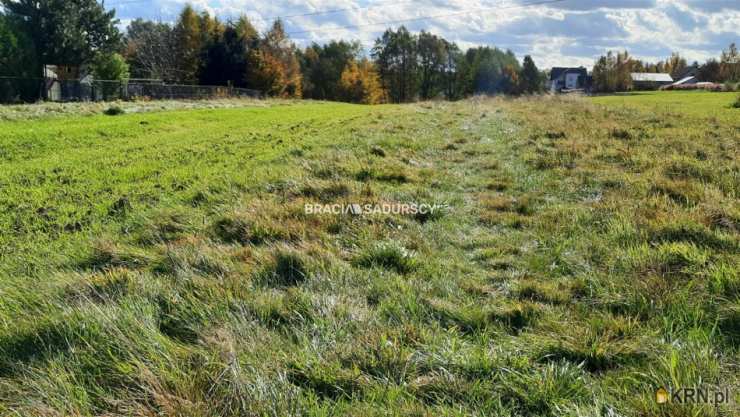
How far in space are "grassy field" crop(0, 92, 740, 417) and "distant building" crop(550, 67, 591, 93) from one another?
10661cm

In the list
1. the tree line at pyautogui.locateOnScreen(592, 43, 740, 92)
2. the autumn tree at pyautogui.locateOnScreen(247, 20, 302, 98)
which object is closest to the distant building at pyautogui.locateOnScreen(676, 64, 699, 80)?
the tree line at pyautogui.locateOnScreen(592, 43, 740, 92)

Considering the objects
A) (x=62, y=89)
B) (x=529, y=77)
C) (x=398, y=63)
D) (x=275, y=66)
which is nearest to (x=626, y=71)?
(x=529, y=77)

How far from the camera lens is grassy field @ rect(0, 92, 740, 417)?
6.89 ft

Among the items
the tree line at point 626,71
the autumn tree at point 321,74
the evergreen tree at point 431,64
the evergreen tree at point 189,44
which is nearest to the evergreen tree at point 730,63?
the tree line at point 626,71

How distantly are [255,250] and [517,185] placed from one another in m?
4.31

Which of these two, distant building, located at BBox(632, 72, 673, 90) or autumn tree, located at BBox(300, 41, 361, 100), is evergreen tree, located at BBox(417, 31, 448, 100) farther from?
distant building, located at BBox(632, 72, 673, 90)

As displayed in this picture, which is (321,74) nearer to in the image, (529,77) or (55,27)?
(529,77)

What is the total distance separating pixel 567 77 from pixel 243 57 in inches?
3301

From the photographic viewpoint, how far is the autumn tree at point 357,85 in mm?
70375

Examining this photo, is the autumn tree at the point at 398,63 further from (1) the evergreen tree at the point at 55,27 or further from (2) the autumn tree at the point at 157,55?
(1) the evergreen tree at the point at 55,27

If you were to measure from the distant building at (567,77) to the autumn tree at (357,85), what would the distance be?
165 ft

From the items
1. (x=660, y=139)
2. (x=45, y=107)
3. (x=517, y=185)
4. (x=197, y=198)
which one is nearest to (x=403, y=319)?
(x=197, y=198)

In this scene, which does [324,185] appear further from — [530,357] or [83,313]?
[530,357]

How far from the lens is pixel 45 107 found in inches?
780
